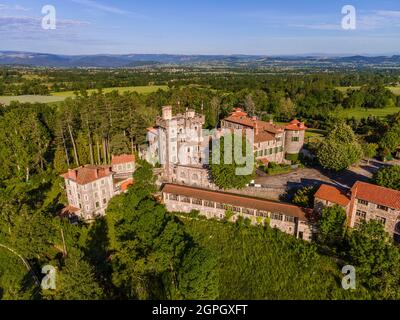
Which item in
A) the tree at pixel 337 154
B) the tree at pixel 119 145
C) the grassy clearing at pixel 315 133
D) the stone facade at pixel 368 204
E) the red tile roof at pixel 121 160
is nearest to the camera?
the stone facade at pixel 368 204

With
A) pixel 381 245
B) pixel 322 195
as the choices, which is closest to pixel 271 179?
pixel 322 195

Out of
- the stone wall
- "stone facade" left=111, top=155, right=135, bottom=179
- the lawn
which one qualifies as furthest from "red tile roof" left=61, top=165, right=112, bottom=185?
the lawn

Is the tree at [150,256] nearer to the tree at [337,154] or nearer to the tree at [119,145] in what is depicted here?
the tree at [119,145]

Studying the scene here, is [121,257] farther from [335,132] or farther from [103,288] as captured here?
[335,132]

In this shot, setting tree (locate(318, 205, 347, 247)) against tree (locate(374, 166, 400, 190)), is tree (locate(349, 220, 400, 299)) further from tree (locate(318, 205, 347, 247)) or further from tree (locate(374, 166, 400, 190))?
tree (locate(374, 166, 400, 190))

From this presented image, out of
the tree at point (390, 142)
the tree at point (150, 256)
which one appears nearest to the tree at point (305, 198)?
the tree at point (150, 256)

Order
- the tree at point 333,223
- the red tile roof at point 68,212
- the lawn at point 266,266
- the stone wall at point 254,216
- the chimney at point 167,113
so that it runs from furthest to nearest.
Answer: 1. the chimney at point 167,113
2. the red tile roof at point 68,212
3. the stone wall at point 254,216
4. the tree at point 333,223
5. the lawn at point 266,266
